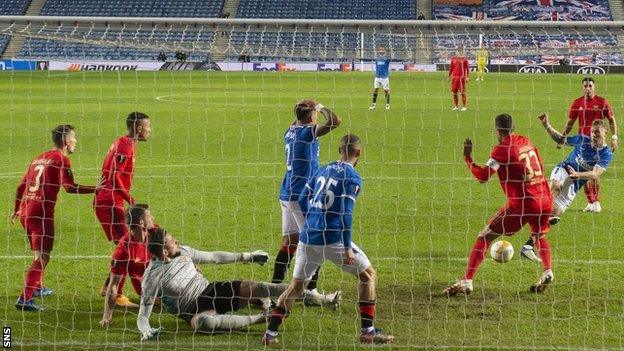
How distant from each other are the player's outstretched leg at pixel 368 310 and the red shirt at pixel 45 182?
3006mm

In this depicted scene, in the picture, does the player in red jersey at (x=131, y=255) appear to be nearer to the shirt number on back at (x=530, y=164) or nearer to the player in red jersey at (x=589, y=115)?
the shirt number on back at (x=530, y=164)

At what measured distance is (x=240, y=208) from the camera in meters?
14.2

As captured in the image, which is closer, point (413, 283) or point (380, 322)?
point (380, 322)

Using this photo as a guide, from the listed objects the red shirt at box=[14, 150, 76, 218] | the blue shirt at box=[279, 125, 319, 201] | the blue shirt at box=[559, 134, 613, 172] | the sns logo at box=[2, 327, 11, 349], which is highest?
the blue shirt at box=[559, 134, 613, 172]

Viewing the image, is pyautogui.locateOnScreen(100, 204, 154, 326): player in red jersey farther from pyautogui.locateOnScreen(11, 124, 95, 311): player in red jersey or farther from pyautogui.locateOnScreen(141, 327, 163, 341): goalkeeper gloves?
pyautogui.locateOnScreen(11, 124, 95, 311): player in red jersey

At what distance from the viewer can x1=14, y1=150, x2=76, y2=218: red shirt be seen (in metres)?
8.72

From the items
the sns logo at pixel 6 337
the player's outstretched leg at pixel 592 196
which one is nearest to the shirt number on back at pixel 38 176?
the sns logo at pixel 6 337

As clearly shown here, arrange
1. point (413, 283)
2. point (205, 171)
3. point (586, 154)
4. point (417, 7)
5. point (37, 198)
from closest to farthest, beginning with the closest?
point (37, 198) < point (413, 283) < point (586, 154) < point (205, 171) < point (417, 7)

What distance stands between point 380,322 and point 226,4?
6108cm

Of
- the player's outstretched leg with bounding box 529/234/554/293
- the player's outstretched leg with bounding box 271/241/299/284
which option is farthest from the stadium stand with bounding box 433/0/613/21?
the player's outstretched leg with bounding box 271/241/299/284

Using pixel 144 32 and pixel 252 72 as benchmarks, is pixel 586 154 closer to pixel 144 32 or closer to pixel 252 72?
pixel 144 32

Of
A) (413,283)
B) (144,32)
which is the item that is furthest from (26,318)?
(413,283)

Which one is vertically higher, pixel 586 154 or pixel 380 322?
pixel 586 154

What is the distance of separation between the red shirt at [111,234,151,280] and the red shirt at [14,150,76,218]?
0.85 metres
